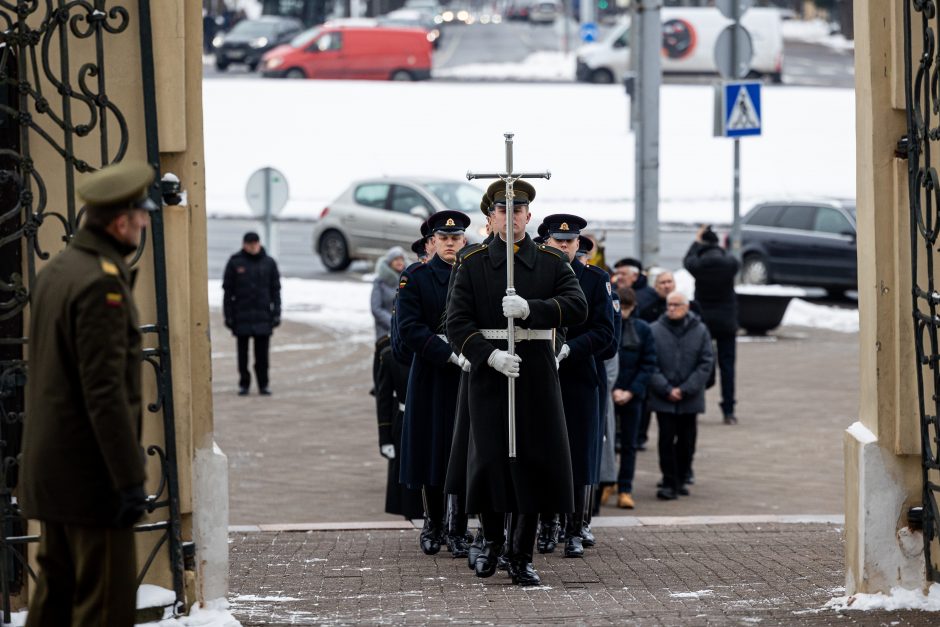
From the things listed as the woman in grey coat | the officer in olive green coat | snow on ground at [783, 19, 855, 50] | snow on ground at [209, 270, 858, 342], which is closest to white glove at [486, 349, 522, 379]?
the officer in olive green coat

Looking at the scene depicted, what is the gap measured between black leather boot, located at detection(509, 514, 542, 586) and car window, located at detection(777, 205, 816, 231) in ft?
60.4

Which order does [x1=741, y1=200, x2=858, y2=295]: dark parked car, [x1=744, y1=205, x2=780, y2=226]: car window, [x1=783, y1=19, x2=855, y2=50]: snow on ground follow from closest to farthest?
[x1=741, y1=200, x2=858, y2=295]: dark parked car
[x1=744, y1=205, x2=780, y2=226]: car window
[x1=783, y1=19, x2=855, y2=50]: snow on ground

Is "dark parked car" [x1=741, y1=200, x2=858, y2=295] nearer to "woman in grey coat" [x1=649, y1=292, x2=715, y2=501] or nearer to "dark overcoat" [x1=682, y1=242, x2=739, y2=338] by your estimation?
"dark overcoat" [x1=682, y1=242, x2=739, y2=338]

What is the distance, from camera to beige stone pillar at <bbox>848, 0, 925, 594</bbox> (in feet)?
25.0

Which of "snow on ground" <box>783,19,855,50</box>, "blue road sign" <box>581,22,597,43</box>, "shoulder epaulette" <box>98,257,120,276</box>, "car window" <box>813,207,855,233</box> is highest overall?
"snow on ground" <box>783,19,855,50</box>

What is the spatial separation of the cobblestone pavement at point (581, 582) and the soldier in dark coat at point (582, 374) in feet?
1.03

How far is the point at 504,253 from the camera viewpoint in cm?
860

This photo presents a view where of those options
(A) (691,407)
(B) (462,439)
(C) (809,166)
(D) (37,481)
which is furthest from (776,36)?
(D) (37,481)

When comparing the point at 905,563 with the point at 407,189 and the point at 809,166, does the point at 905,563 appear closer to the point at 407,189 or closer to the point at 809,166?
the point at 407,189

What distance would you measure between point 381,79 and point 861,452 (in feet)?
151

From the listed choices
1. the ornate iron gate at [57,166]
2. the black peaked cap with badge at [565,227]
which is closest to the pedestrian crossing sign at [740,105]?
the black peaked cap with badge at [565,227]

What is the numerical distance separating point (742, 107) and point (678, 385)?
21.3 ft

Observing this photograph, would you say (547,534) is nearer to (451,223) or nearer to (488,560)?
(488,560)

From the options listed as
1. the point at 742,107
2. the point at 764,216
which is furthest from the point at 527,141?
the point at 742,107
